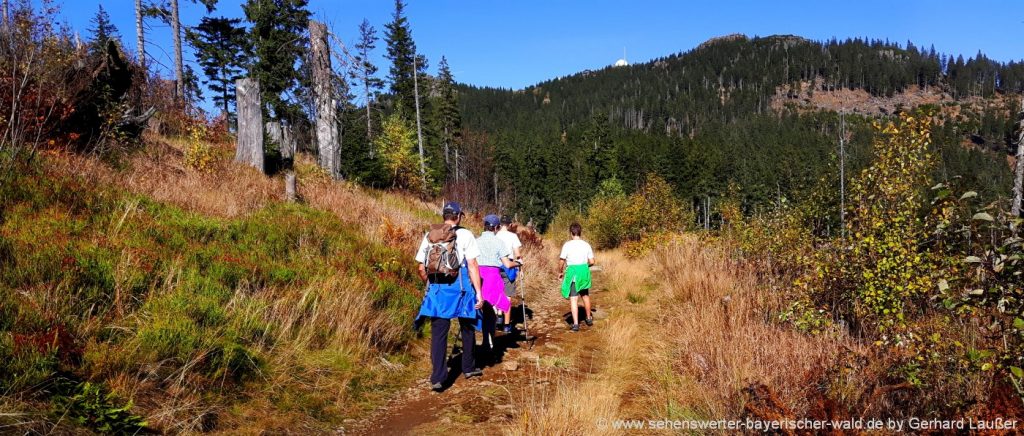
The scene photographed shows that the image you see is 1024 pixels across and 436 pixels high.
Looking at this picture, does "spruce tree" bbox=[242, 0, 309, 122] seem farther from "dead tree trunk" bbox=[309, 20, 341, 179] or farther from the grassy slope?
the grassy slope

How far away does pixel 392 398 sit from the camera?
190 inches

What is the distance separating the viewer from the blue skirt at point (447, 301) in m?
4.88

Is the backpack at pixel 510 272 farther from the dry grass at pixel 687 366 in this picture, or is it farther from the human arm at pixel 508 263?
the dry grass at pixel 687 366

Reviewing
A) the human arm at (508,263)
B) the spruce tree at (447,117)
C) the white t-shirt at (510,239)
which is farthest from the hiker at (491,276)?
the spruce tree at (447,117)

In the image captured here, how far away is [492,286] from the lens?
6629mm

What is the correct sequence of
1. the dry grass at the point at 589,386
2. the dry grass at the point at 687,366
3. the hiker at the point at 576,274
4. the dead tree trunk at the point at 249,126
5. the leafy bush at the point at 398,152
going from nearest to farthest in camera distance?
the dry grass at the point at 589,386 < the dry grass at the point at 687,366 < the hiker at the point at 576,274 < the dead tree trunk at the point at 249,126 < the leafy bush at the point at 398,152

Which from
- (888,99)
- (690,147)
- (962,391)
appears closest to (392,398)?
(962,391)

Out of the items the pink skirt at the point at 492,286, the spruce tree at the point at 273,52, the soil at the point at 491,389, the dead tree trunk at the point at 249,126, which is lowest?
the soil at the point at 491,389

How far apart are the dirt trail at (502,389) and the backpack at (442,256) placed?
122cm

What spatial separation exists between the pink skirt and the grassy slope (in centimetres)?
108

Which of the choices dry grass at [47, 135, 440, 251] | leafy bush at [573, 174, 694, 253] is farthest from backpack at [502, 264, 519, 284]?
leafy bush at [573, 174, 694, 253]

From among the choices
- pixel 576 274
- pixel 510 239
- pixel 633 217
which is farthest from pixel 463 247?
pixel 633 217

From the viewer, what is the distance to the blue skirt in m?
4.88

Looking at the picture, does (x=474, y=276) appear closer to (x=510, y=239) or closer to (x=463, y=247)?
(x=463, y=247)
